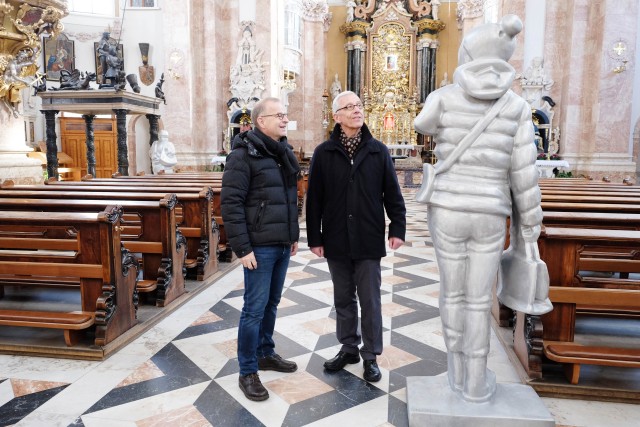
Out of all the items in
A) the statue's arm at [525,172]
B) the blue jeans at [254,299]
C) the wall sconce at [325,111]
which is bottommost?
the blue jeans at [254,299]

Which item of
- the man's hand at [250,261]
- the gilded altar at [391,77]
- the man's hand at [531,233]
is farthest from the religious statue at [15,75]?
the gilded altar at [391,77]

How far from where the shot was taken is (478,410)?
8.27 feet

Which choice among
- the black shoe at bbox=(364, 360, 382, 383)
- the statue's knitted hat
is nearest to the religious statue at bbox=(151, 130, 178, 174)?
the black shoe at bbox=(364, 360, 382, 383)

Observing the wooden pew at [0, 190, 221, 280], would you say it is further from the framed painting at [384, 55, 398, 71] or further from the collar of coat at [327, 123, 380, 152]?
the framed painting at [384, 55, 398, 71]

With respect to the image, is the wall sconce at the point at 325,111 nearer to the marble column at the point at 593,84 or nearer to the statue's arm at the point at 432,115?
the marble column at the point at 593,84

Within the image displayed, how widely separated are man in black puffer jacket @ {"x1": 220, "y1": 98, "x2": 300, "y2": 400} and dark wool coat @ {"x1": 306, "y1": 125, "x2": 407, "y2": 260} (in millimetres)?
236

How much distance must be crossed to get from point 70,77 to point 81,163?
6.97m

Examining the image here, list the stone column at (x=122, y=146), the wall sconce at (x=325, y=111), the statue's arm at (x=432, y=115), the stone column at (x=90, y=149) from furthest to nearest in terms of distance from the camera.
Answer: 1. the wall sconce at (x=325, y=111)
2. the stone column at (x=90, y=149)
3. the stone column at (x=122, y=146)
4. the statue's arm at (x=432, y=115)

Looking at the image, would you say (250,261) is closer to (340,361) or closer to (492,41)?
(340,361)

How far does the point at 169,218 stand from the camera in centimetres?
440

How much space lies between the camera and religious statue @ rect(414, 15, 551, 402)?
235 centimetres

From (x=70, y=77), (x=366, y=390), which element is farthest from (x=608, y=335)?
(x=70, y=77)

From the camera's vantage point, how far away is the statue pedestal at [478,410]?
2469 millimetres

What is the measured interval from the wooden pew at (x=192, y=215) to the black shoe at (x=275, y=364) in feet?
7.18
